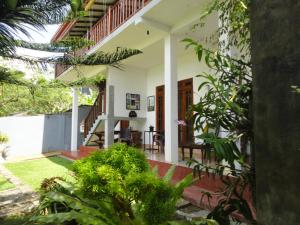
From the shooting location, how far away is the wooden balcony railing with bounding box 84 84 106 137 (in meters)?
12.1

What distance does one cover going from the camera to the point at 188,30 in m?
7.05

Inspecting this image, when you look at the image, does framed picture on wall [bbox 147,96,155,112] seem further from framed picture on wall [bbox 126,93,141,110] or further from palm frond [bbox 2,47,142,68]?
palm frond [bbox 2,47,142,68]

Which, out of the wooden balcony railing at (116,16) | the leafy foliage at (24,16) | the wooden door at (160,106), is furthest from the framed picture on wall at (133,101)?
the leafy foliage at (24,16)

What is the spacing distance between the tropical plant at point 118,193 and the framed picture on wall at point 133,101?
24.9 feet

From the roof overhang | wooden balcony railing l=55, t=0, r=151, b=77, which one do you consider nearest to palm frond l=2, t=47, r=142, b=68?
wooden balcony railing l=55, t=0, r=151, b=77

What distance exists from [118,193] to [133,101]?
333 inches

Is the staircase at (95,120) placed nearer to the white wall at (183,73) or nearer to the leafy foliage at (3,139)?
the white wall at (183,73)

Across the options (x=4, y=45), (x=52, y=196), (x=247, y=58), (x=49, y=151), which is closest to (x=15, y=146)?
(x=49, y=151)

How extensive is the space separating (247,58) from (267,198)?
1812mm

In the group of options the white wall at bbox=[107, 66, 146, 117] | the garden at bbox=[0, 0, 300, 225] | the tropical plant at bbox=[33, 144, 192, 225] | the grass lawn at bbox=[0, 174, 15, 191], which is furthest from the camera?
the white wall at bbox=[107, 66, 146, 117]

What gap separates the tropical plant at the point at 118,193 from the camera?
9.64 ft

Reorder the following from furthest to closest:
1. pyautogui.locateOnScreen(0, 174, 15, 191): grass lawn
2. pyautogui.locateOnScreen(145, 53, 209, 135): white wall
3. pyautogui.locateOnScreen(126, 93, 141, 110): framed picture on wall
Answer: pyautogui.locateOnScreen(126, 93, 141, 110): framed picture on wall → pyautogui.locateOnScreen(145, 53, 209, 135): white wall → pyautogui.locateOnScreen(0, 174, 15, 191): grass lawn

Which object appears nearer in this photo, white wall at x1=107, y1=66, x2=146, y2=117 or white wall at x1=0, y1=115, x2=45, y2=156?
white wall at x1=107, y1=66, x2=146, y2=117

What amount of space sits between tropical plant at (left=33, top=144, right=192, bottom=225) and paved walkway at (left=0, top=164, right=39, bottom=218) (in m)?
1.51
